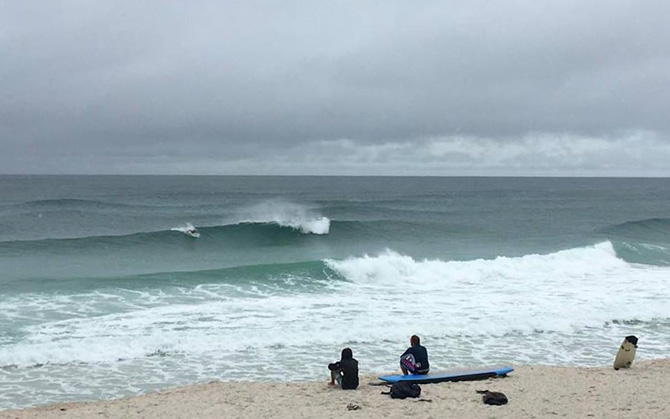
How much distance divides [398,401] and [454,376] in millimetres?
1628

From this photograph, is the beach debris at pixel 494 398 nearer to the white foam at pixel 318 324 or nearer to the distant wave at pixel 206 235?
the white foam at pixel 318 324

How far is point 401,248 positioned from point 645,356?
21.3 metres

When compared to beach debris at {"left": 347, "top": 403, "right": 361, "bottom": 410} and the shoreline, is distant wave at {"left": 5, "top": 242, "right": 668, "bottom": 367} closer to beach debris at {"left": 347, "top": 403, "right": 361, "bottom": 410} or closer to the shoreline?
the shoreline

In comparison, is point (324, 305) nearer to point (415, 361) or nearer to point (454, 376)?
point (415, 361)

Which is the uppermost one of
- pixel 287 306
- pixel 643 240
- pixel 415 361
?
pixel 643 240

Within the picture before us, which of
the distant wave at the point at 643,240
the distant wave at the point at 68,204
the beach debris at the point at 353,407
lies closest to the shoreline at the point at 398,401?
Answer: the beach debris at the point at 353,407

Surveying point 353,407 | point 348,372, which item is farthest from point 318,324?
point 353,407

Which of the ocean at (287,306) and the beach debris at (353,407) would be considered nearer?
the beach debris at (353,407)

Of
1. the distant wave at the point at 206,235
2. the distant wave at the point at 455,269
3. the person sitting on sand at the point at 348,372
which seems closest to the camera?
the person sitting on sand at the point at 348,372

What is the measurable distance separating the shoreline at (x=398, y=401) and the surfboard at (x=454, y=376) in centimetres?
13

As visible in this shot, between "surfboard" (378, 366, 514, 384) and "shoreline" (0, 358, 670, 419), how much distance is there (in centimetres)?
13

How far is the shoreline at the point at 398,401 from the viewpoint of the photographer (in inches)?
383

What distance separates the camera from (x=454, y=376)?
11.5 m

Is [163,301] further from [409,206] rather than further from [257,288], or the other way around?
[409,206]
